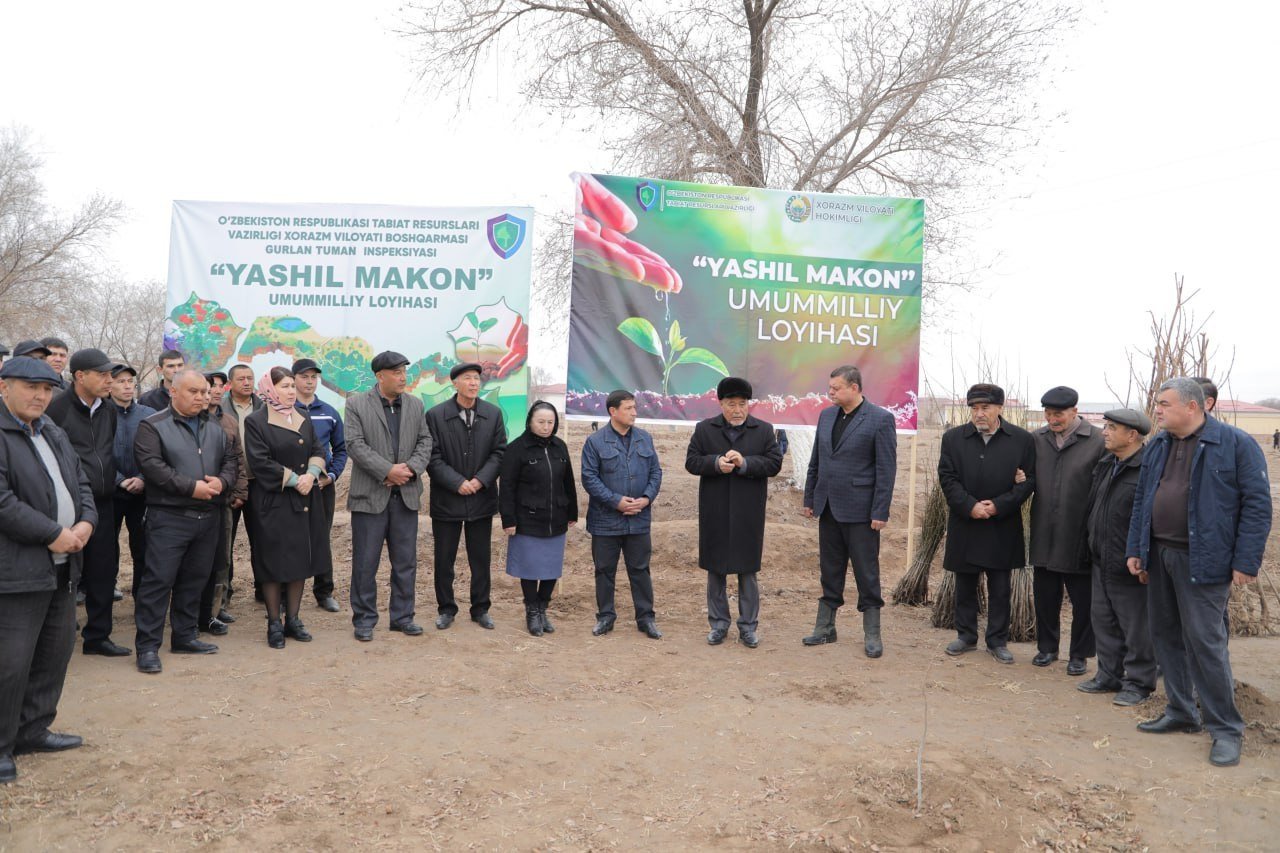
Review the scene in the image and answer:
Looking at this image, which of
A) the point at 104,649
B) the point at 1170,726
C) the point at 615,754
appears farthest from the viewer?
the point at 104,649

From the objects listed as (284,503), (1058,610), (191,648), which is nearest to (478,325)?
(284,503)

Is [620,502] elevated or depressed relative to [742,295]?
depressed

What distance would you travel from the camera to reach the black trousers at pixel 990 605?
5750 mm

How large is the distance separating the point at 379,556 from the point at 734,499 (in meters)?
2.27

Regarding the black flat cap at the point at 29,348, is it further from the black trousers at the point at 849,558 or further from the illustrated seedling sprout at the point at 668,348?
the black trousers at the point at 849,558

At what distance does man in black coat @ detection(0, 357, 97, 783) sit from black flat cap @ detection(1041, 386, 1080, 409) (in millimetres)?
5057

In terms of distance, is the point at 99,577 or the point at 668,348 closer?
the point at 99,577

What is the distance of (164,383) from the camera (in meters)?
6.66

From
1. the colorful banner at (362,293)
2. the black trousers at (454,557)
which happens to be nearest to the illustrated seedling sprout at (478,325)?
the colorful banner at (362,293)

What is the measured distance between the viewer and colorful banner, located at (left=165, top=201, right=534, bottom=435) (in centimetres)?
745

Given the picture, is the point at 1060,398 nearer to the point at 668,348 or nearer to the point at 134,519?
the point at 668,348

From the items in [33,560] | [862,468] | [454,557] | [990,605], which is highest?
[862,468]

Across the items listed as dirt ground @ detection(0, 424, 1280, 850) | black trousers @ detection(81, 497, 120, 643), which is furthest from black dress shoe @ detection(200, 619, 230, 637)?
black trousers @ detection(81, 497, 120, 643)

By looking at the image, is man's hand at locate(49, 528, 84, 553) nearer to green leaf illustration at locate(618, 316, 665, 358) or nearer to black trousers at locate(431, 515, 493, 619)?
black trousers at locate(431, 515, 493, 619)
